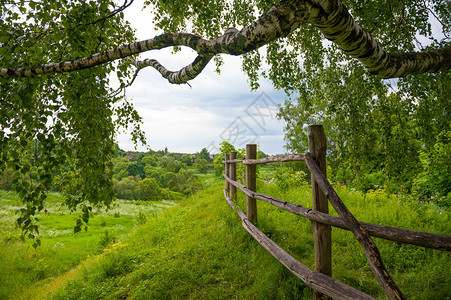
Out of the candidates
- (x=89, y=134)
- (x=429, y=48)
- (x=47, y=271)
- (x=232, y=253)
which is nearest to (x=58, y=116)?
(x=89, y=134)

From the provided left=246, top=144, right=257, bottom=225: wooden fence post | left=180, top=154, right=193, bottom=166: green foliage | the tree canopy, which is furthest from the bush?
the tree canopy

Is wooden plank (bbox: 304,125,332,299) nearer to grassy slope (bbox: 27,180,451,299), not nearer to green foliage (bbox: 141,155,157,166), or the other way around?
grassy slope (bbox: 27,180,451,299)

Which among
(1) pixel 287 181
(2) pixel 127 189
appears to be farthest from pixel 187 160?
(1) pixel 287 181

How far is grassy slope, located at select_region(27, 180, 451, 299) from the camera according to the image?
116 inches

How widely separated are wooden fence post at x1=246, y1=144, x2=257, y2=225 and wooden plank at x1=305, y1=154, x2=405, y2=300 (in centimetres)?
231

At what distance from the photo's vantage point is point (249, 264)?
12.0ft

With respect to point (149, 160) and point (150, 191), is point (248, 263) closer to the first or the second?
point (150, 191)

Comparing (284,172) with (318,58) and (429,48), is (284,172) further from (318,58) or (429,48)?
(429,48)

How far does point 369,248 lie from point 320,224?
2.58 ft

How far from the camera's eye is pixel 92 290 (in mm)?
3734

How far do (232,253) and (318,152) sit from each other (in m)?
2.40

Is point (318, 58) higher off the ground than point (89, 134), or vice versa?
point (318, 58)

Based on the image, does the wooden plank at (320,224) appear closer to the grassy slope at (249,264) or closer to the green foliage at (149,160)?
the grassy slope at (249,264)

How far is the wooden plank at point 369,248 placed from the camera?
5.26 feet
